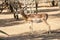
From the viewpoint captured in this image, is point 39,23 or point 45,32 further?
point 39,23

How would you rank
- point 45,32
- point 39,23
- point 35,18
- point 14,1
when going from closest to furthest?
point 45,32
point 35,18
point 39,23
point 14,1

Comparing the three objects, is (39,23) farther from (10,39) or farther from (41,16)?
(10,39)

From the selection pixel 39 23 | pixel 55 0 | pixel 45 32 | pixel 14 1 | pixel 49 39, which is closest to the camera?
pixel 49 39

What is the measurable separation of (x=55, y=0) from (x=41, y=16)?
1985 centimetres

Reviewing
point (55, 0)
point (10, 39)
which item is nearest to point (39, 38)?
point (10, 39)

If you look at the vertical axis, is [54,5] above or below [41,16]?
below

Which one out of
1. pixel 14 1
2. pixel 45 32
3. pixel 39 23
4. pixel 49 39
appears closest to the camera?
pixel 49 39

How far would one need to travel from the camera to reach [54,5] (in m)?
31.7

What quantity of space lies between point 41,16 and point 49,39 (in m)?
2.88

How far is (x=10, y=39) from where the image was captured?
952 cm

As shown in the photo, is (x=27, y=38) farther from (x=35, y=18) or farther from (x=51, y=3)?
(x=51, y=3)

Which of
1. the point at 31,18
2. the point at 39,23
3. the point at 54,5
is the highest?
the point at 31,18

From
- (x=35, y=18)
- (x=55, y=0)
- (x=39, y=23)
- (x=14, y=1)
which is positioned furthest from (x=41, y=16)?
(x=55, y=0)

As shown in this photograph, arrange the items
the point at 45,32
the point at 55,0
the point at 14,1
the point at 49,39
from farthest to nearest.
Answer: the point at 55,0 → the point at 14,1 → the point at 45,32 → the point at 49,39
